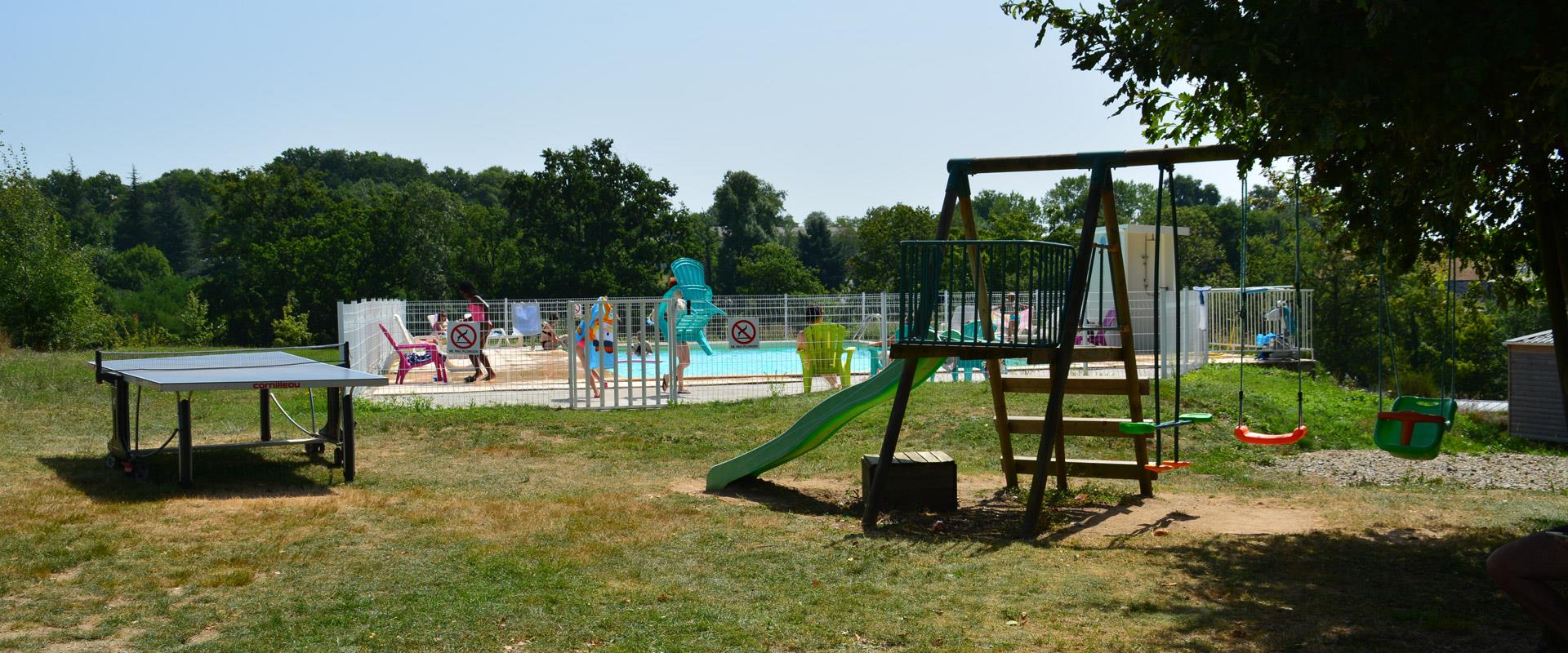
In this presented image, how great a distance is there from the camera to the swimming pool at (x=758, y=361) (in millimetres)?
20297

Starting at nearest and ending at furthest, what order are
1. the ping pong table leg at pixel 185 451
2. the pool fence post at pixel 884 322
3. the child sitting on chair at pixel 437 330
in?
the ping pong table leg at pixel 185 451, the pool fence post at pixel 884 322, the child sitting on chair at pixel 437 330

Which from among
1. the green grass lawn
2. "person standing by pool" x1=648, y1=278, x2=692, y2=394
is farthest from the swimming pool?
the green grass lawn

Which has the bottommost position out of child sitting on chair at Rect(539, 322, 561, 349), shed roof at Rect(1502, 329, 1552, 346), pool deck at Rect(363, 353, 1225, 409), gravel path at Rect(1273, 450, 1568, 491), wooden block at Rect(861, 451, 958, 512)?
gravel path at Rect(1273, 450, 1568, 491)

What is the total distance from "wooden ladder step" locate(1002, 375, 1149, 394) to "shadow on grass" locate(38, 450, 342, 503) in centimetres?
563

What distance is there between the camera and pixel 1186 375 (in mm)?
19828

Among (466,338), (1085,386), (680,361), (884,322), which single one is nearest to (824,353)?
(884,322)

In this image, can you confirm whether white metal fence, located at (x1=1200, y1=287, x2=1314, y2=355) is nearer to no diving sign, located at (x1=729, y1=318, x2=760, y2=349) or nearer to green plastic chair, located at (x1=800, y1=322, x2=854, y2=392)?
green plastic chair, located at (x1=800, y1=322, x2=854, y2=392)

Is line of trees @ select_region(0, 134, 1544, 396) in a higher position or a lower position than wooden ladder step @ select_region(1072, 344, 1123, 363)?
higher

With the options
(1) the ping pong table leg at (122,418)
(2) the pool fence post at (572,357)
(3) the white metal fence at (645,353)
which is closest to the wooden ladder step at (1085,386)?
(1) the ping pong table leg at (122,418)

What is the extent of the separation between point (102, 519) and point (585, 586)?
3.74m

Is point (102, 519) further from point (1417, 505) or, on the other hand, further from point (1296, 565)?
point (1417, 505)

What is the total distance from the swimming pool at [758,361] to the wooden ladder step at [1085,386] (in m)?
10.1

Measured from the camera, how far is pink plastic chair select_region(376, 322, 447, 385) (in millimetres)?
20156

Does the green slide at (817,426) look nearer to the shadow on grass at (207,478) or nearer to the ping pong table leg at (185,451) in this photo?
the shadow on grass at (207,478)
